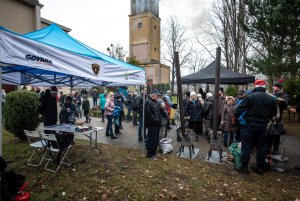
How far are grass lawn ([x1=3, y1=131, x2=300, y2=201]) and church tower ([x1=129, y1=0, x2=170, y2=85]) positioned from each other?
39685 millimetres

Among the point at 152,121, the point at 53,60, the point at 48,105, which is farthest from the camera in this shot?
the point at 48,105

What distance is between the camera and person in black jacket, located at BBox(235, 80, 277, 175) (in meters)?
4.58

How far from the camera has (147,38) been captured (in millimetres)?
45688

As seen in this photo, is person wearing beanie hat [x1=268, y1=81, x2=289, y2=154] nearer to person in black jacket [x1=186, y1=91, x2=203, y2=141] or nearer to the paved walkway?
the paved walkway

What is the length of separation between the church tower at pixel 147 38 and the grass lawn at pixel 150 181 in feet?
130

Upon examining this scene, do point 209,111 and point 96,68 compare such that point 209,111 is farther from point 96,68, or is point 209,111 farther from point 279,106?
point 96,68

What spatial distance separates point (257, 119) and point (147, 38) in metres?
43.8

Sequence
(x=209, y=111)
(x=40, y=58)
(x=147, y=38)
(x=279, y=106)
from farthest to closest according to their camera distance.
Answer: (x=147, y=38) → (x=209, y=111) → (x=279, y=106) → (x=40, y=58)

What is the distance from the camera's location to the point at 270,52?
1112cm

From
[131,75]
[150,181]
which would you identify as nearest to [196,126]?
[131,75]

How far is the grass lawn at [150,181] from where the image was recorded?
384cm

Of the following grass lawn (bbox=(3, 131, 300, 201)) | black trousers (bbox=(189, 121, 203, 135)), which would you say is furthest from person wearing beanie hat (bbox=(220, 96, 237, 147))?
grass lawn (bbox=(3, 131, 300, 201))

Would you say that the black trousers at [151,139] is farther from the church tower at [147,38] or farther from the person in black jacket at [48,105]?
the church tower at [147,38]

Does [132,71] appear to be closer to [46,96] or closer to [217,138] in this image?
[46,96]
